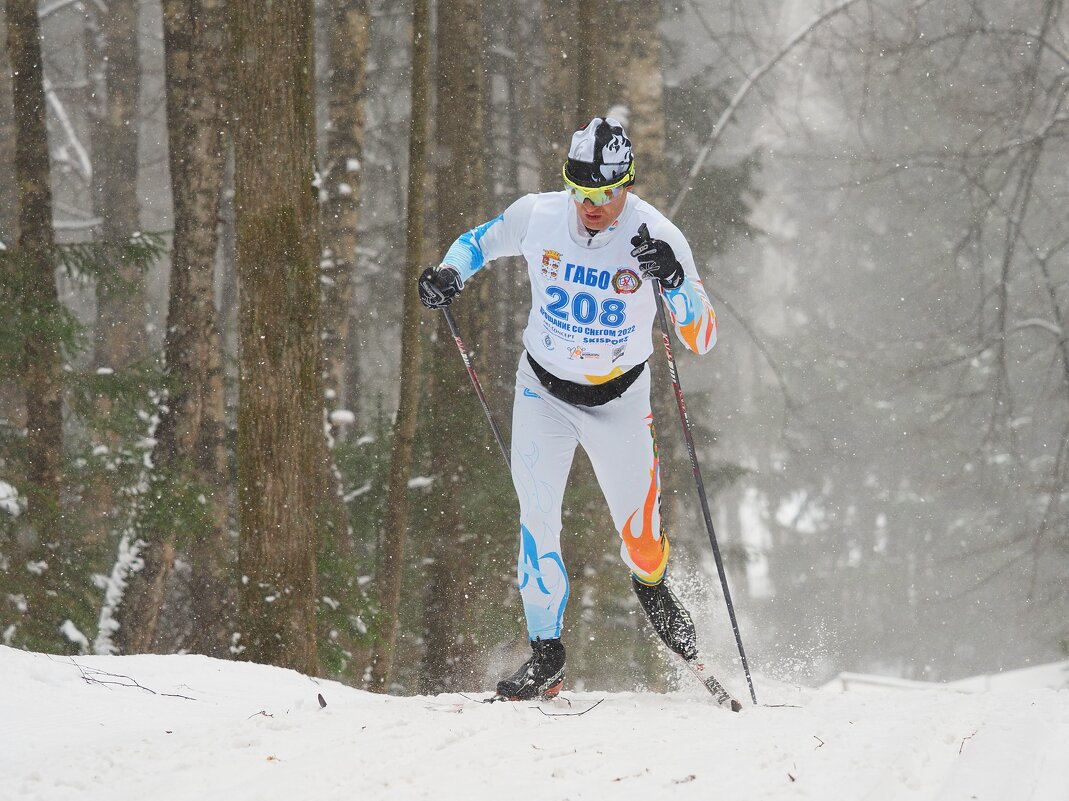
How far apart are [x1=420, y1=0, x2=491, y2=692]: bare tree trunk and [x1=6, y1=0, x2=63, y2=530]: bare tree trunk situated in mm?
3814

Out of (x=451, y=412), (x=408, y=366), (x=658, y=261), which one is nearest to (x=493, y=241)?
(x=658, y=261)

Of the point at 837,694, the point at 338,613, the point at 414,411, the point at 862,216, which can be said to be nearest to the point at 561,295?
the point at 837,694

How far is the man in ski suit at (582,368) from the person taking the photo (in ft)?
15.3

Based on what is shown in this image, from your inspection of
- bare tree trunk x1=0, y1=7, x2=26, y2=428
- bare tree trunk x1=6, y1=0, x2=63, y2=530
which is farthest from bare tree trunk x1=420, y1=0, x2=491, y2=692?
bare tree trunk x1=0, y1=7, x2=26, y2=428

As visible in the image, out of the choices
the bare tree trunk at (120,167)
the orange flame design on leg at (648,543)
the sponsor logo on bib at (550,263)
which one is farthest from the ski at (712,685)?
the bare tree trunk at (120,167)

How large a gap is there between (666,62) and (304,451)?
11783 millimetres

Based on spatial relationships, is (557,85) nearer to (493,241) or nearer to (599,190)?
(493,241)

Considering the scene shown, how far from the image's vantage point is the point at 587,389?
16.1 ft

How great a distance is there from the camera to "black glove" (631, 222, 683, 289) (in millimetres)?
4418

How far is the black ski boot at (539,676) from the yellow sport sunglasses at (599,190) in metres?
2.07

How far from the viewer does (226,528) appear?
9.78 meters

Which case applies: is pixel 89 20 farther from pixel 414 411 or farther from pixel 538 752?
pixel 538 752

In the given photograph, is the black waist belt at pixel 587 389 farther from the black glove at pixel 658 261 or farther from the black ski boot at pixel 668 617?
the black ski boot at pixel 668 617

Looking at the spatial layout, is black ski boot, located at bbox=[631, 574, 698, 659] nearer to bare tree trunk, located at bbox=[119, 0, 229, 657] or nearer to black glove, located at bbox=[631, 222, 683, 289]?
black glove, located at bbox=[631, 222, 683, 289]
